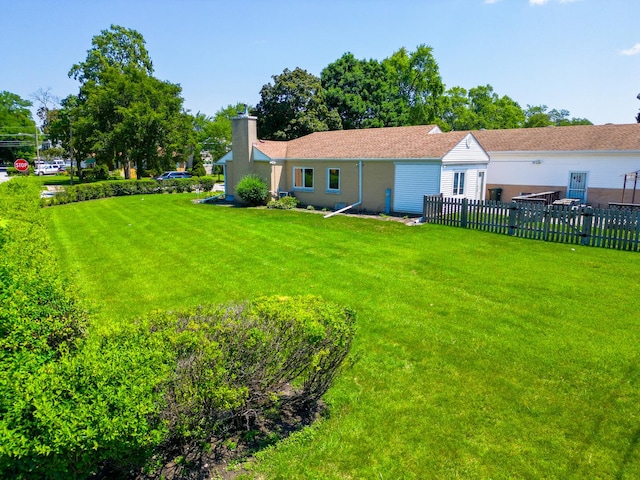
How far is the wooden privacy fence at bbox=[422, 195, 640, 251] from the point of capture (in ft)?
44.1

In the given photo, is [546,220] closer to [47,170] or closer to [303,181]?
[303,181]

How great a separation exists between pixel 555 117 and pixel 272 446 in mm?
142922

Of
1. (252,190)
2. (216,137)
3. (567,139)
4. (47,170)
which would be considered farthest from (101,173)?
(567,139)

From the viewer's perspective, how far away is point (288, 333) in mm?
4770

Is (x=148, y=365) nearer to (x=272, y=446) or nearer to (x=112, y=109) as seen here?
(x=272, y=446)

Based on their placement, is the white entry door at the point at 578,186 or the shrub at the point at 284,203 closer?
the white entry door at the point at 578,186

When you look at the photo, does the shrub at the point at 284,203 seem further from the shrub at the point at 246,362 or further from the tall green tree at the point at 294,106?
the shrub at the point at 246,362

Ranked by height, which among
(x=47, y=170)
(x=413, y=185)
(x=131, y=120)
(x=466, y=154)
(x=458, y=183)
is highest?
(x=131, y=120)

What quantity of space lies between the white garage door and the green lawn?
3599mm

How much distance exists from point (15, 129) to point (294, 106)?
76060 mm

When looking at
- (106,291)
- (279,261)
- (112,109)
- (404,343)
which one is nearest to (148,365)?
(404,343)

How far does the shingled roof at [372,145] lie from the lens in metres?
20.5

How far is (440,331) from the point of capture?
746 cm

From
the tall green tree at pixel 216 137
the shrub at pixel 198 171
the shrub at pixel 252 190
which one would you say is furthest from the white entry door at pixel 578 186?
the shrub at pixel 198 171
